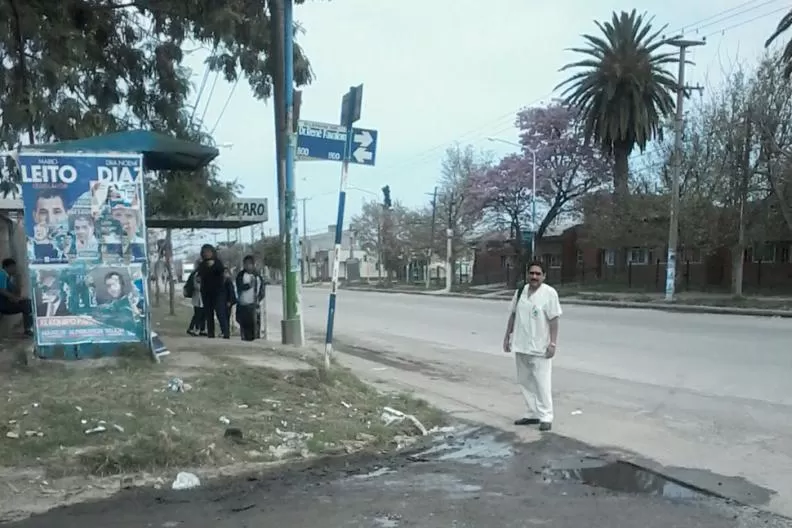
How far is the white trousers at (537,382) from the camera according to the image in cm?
809

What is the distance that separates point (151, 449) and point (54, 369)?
3.30 meters

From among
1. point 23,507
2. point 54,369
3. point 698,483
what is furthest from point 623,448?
point 54,369

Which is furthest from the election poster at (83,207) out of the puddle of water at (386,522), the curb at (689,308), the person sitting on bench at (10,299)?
the curb at (689,308)

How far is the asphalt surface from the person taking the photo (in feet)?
16.4

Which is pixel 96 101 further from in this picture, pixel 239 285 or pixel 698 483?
pixel 698 483

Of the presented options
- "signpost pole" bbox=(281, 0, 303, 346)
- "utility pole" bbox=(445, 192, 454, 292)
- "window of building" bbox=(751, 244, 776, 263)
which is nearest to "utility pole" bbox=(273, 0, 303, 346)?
"signpost pole" bbox=(281, 0, 303, 346)

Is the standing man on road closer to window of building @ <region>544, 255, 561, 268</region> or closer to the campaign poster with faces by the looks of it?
the campaign poster with faces

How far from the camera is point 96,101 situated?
14.1 m

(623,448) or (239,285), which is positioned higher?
(239,285)

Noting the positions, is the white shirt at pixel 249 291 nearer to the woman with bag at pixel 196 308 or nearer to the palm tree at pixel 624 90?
the woman with bag at pixel 196 308

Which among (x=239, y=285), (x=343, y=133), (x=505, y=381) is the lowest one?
(x=505, y=381)

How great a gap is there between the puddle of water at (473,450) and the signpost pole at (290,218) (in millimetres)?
5065

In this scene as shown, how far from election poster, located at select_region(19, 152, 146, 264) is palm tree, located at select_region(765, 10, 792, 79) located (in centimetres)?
2706

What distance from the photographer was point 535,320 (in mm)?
8078
